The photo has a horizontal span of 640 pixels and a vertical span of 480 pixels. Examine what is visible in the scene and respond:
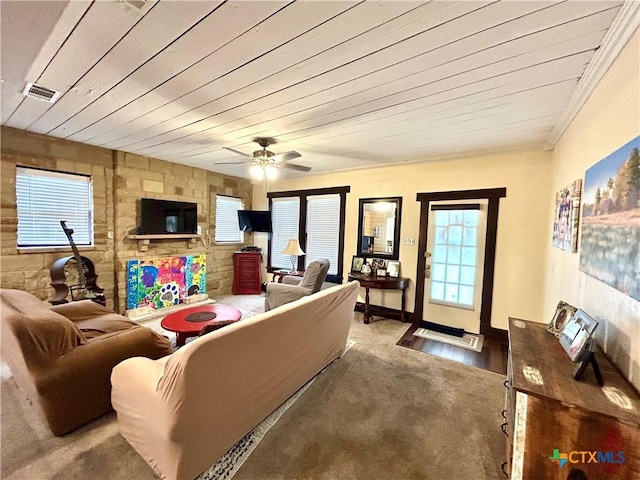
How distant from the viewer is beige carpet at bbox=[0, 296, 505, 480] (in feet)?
5.11

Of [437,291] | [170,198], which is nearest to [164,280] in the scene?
[170,198]

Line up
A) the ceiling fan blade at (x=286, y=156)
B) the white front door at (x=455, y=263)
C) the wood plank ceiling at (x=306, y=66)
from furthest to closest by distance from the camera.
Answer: the white front door at (x=455, y=263) → the ceiling fan blade at (x=286, y=156) → the wood plank ceiling at (x=306, y=66)

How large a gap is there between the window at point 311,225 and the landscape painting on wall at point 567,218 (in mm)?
2915

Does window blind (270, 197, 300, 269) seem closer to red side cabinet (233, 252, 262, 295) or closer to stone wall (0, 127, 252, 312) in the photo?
red side cabinet (233, 252, 262, 295)

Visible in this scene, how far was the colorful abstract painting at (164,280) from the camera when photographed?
407cm

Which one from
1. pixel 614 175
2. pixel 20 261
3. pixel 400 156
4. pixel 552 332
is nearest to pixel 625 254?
pixel 614 175

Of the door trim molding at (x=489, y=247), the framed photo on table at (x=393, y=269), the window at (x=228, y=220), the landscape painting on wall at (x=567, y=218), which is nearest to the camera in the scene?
the landscape painting on wall at (x=567, y=218)

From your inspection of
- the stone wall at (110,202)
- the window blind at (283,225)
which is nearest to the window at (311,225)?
the window blind at (283,225)

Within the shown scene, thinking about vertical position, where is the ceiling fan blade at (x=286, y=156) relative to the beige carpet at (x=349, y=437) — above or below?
above

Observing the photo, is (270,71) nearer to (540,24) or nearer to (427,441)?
(540,24)

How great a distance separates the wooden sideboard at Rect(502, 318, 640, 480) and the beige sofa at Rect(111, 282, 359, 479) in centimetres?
128

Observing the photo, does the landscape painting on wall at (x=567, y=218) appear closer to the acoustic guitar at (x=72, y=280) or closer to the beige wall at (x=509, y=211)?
the beige wall at (x=509, y=211)

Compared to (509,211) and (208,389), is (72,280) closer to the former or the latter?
(208,389)

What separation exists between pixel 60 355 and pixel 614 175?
3.39m
